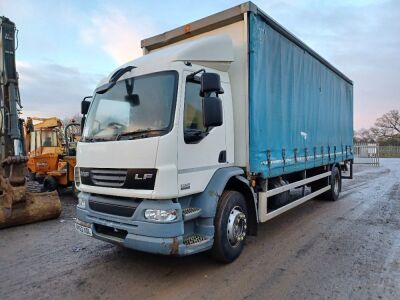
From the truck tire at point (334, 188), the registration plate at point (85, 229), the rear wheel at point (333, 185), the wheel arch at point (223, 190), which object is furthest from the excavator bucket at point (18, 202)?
the truck tire at point (334, 188)

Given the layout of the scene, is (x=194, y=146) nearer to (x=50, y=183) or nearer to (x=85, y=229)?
(x=85, y=229)

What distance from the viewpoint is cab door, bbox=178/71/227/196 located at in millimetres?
3939

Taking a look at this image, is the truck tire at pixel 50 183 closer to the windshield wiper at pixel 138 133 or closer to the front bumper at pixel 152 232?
the front bumper at pixel 152 232

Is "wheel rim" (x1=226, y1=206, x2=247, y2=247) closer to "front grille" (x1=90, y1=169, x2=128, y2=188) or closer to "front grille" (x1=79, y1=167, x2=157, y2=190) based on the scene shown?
"front grille" (x1=79, y1=167, x2=157, y2=190)

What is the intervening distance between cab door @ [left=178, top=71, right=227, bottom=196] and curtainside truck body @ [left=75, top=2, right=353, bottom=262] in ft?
0.04

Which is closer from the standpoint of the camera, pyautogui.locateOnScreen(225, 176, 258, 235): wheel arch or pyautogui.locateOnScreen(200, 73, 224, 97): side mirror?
pyautogui.locateOnScreen(200, 73, 224, 97): side mirror

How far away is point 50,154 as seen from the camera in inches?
437

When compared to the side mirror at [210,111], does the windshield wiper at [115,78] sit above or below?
above

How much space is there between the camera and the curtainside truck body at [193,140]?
380 cm

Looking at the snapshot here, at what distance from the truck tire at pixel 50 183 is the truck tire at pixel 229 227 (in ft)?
26.4

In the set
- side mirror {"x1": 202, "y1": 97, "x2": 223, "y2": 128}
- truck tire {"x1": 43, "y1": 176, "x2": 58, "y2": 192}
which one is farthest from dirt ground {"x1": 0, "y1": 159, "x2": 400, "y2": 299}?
truck tire {"x1": 43, "y1": 176, "x2": 58, "y2": 192}

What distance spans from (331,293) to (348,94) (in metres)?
8.42

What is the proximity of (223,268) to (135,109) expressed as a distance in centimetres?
240

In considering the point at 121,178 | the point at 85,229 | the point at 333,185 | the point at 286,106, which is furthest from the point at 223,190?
the point at 333,185
